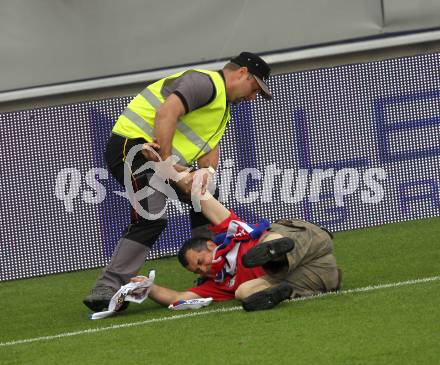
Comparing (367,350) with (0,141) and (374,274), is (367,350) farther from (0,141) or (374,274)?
(0,141)

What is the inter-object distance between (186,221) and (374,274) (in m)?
2.58

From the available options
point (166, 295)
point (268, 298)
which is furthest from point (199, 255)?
point (268, 298)

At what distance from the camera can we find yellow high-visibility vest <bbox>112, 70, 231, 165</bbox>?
8156 mm

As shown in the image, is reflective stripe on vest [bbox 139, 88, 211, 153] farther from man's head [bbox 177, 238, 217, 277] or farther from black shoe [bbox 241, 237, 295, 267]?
black shoe [bbox 241, 237, 295, 267]

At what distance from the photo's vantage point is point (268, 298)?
7.22 metres

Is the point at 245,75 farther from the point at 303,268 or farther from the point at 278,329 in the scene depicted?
the point at 278,329

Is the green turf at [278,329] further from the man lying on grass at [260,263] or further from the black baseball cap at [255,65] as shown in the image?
the black baseball cap at [255,65]

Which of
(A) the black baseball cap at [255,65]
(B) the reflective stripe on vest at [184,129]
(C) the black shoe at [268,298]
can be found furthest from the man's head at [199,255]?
(A) the black baseball cap at [255,65]

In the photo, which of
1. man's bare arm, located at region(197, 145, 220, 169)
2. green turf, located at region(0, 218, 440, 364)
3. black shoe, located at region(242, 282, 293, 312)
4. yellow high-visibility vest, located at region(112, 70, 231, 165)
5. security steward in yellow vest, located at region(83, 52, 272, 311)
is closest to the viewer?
green turf, located at region(0, 218, 440, 364)

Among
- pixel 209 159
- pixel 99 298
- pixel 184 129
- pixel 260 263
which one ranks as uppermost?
pixel 184 129

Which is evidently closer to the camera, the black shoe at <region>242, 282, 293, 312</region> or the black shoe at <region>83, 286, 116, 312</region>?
the black shoe at <region>242, 282, 293, 312</region>

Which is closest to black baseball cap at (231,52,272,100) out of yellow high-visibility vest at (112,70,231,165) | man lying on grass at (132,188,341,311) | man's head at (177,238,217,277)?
yellow high-visibility vest at (112,70,231,165)

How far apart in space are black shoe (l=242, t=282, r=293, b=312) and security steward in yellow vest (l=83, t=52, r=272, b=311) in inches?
42.3

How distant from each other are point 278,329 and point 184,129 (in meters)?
2.09
